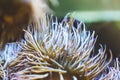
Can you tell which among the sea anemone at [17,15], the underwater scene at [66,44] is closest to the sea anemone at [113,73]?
the underwater scene at [66,44]

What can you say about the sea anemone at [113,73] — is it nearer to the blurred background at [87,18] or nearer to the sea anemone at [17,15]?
the blurred background at [87,18]

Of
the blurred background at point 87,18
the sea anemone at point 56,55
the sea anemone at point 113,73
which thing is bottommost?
the sea anemone at point 113,73

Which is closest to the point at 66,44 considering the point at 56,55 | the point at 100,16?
the point at 56,55

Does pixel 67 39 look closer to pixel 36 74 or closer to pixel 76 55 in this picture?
pixel 76 55

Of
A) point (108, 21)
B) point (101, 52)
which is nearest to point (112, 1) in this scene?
point (108, 21)

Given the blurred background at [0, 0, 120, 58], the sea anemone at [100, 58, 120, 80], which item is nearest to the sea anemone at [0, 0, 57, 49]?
the blurred background at [0, 0, 120, 58]

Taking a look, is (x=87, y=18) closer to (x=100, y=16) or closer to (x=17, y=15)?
(x=100, y=16)

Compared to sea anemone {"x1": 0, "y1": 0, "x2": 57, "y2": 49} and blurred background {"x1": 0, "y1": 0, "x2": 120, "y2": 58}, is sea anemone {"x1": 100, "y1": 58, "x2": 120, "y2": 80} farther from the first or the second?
sea anemone {"x1": 0, "y1": 0, "x2": 57, "y2": 49}
